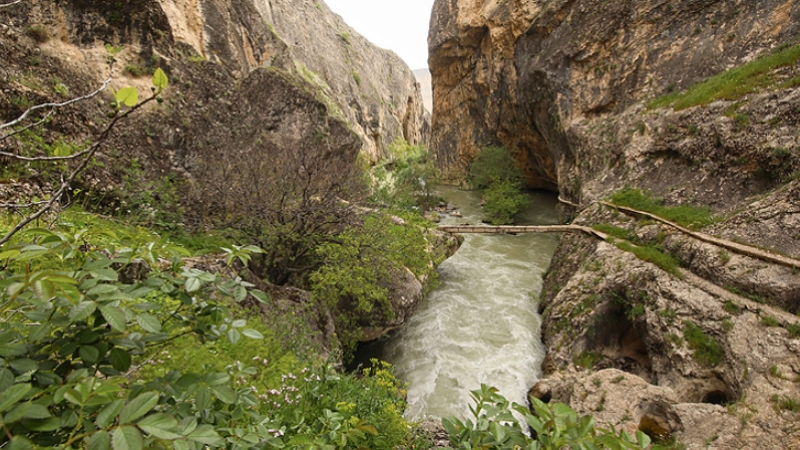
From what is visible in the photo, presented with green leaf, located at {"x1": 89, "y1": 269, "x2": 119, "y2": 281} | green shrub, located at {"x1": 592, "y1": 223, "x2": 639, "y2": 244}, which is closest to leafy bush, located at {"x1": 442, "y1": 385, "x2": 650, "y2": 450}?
green leaf, located at {"x1": 89, "y1": 269, "x2": 119, "y2": 281}

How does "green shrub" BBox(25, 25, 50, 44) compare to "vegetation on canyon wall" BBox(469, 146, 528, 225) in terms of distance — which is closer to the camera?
"green shrub" BBox(25, 25, 50, 44)

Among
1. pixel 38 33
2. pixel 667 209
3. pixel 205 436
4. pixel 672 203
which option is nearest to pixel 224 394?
pixel 205 436

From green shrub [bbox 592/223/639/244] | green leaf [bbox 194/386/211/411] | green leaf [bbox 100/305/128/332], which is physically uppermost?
green leaf [bbox 100/305/128/332]

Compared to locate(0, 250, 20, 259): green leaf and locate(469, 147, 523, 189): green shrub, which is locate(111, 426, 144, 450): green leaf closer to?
locate(0, 250, 20, 259): green leaf

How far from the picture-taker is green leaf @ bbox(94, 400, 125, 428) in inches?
36.0

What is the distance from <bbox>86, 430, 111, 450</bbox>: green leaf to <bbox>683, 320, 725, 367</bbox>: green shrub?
30.5 ft

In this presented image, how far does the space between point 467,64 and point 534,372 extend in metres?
29.6

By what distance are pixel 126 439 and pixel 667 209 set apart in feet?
44.3

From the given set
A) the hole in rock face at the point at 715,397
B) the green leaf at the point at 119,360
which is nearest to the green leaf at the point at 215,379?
the green leaf at the point at 119,360

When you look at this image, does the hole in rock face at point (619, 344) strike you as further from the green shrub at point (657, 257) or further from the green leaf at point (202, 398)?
the green leaf at point (202, 398)

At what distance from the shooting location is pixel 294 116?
11.0 meters

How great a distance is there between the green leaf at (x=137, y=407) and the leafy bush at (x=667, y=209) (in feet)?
40.4

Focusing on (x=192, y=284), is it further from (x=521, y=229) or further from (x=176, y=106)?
(x=521, y=229)

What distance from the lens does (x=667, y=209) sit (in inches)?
418
